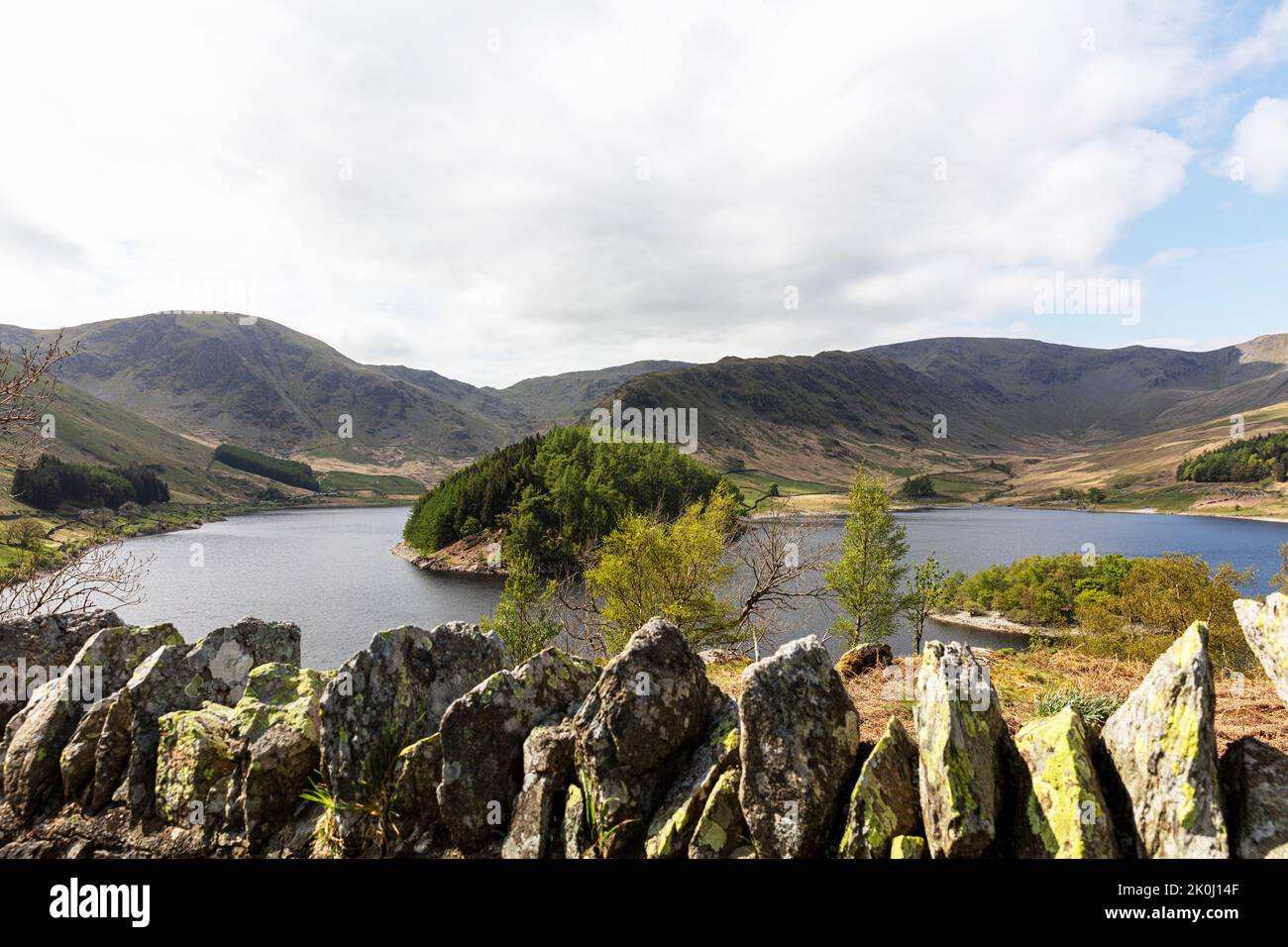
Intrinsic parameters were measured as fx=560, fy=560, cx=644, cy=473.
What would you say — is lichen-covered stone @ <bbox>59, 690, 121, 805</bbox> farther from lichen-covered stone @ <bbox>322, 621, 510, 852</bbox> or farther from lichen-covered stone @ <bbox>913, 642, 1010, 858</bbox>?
lichen-covered stone @ <bbox>913, 642, 1010, 858</bbox>

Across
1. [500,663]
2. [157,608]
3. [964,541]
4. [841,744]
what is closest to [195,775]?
[500,663]

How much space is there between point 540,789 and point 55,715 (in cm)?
1127

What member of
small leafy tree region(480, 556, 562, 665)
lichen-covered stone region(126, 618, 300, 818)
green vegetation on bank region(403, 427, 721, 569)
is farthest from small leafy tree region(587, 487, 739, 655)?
green vegetation on bank region(403, 427, 721, 569)

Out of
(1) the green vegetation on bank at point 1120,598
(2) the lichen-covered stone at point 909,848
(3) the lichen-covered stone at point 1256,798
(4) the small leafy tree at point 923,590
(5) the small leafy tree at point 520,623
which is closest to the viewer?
(3) the lichen-covered stone at point 1256,798

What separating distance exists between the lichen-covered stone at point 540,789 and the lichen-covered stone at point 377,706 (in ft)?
7.40

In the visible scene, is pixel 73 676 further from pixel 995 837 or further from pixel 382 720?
pixel 995 837

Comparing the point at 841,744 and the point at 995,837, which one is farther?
the point at 841,744

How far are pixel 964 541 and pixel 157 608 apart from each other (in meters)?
174

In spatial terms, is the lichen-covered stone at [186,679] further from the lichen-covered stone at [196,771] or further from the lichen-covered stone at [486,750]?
the lichen-covered stone at [486,750]

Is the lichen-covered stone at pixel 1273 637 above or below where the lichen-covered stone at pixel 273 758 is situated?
above

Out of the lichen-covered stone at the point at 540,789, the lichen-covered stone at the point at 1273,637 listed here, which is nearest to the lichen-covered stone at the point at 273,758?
the lichen-covered stone at the point at 540,789

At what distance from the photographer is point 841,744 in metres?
8.41

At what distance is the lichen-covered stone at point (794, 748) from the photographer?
8.00 meters

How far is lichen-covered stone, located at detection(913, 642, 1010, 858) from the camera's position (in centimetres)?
709
